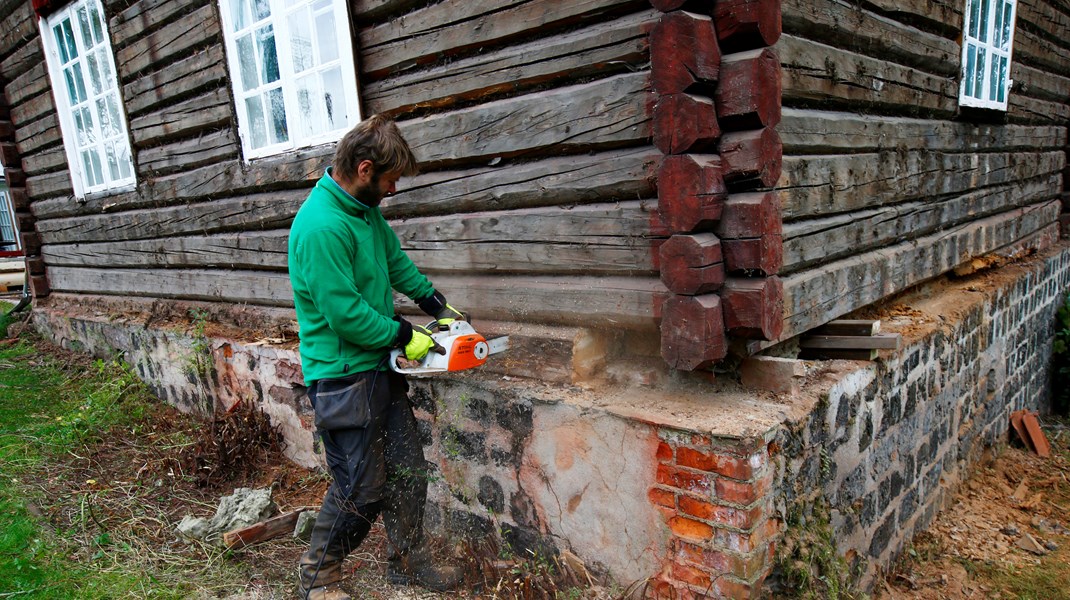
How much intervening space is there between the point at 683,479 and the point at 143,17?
5362 mm

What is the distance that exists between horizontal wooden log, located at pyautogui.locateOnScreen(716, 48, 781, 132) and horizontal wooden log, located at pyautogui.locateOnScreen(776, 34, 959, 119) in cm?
35

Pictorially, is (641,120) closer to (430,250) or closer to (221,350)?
(430,250)

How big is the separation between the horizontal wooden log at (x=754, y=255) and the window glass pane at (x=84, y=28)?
6177 millimetres

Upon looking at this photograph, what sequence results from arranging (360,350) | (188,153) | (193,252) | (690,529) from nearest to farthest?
(690,529)
(360,350)
(188,153)
(193,252)

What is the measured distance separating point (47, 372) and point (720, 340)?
6.66 metres

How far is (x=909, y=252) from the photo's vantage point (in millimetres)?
3766

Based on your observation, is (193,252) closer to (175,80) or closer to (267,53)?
(175,80)

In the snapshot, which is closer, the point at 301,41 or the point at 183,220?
the point at 301,41

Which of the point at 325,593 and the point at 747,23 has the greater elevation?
the point at 747,23

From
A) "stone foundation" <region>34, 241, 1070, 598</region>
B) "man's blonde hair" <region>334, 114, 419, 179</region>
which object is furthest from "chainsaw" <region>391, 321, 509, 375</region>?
"man's blonde hair" <region>334, 114, 419, 179</region>

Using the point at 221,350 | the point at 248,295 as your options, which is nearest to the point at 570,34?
the point at 248,295

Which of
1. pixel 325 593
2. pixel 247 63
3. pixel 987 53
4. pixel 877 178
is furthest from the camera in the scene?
pixel 987 53

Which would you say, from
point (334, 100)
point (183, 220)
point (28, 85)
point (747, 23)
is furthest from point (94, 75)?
point (747, 23)

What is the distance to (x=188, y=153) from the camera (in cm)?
498
